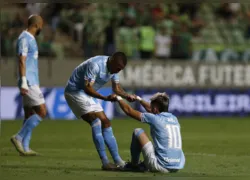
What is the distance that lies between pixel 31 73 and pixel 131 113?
3.93 metres

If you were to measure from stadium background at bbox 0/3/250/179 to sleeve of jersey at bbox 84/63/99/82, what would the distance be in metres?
12.8

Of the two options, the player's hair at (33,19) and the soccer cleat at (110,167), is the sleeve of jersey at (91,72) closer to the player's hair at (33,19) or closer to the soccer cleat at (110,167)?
the soccer cleat at (110,167)

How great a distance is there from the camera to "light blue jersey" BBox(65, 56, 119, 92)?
1115cm

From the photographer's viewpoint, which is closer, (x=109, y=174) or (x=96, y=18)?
(x=109, y=174)

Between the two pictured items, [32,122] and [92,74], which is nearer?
[92,74]

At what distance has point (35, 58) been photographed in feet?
44.7

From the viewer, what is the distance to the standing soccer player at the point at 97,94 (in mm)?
11078

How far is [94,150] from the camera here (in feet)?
48.7

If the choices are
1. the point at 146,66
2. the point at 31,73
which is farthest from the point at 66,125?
the point at 31,73

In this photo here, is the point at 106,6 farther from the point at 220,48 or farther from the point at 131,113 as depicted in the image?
the point at 131,113

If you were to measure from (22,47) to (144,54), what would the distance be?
13142mm

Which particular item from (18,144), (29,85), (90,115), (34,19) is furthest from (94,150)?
(90,115)

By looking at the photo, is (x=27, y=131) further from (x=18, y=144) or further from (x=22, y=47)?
(x=22, y=47)

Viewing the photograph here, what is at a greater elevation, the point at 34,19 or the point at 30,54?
the point at 34,19
